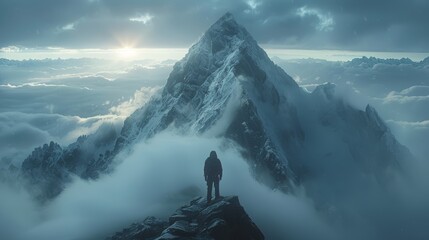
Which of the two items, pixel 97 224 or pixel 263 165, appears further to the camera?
pixel 263 165

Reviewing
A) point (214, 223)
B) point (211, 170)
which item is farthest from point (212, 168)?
point (214, 223)

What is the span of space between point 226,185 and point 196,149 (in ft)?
144

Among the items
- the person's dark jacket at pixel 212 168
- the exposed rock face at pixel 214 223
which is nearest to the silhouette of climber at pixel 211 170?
the person's dark jacket at pixel 212 168

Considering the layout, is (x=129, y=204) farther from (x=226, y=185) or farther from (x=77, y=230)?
(x=226, y=185)

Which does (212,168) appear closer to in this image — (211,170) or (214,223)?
(211,170)

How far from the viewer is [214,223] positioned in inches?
1599

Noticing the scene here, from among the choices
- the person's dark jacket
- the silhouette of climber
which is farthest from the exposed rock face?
the person's dark jacket

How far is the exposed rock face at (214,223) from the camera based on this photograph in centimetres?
3994

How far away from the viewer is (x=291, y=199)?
198000mm

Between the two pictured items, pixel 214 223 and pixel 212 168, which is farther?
pixel 212 168

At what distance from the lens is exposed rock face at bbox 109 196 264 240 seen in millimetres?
39938

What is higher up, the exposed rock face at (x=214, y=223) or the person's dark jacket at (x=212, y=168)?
the person's dark jacket at (x=212, y=168)

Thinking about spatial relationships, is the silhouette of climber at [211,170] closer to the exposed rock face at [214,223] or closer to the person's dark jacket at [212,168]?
the person's dark jacket at [212,168]

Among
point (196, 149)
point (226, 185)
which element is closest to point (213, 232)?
point (226, 185)
